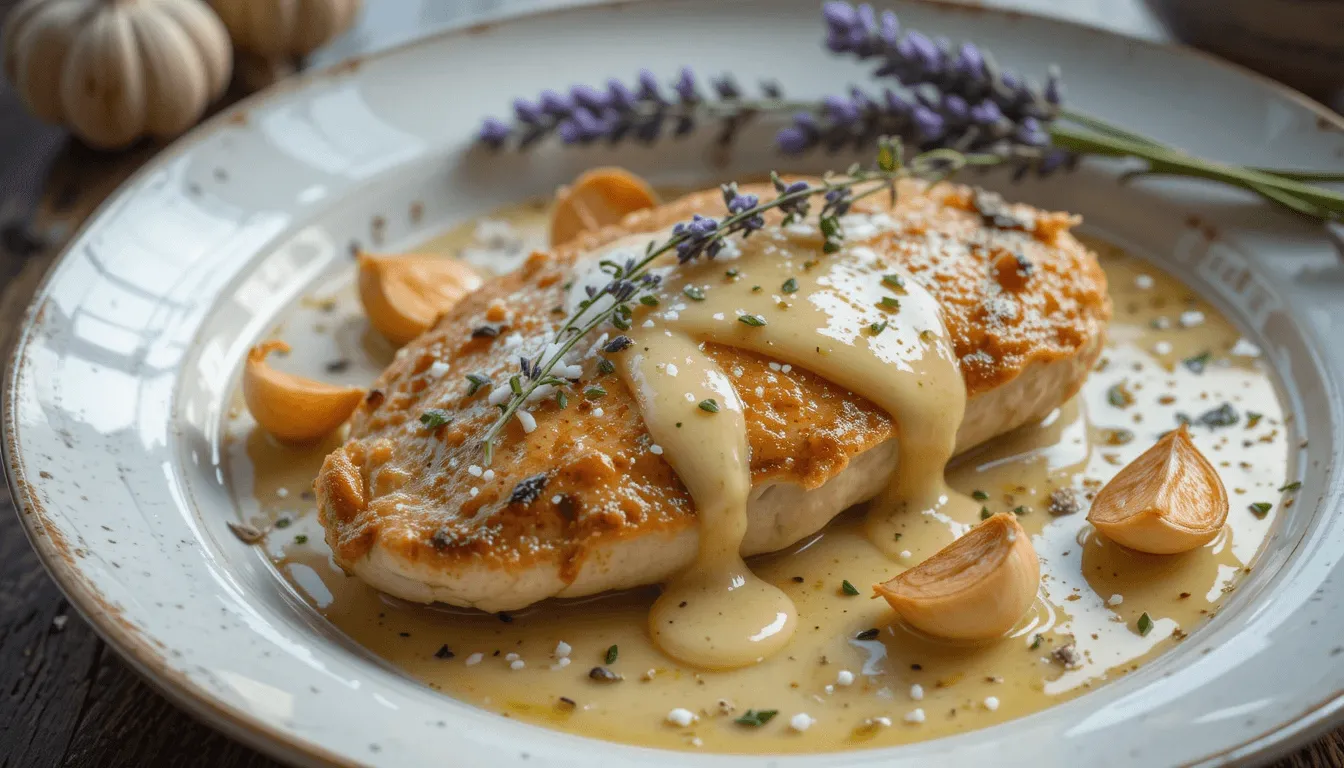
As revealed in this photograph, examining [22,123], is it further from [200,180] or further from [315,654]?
[315,654]

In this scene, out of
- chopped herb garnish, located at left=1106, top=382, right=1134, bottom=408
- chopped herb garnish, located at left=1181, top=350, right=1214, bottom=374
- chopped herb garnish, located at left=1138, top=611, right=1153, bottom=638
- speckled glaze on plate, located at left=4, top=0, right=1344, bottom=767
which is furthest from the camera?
chopped herb garnish, located at left=1181, top=350, right=1214, bottom=374

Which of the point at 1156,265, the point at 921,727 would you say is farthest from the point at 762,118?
the point at 921,727

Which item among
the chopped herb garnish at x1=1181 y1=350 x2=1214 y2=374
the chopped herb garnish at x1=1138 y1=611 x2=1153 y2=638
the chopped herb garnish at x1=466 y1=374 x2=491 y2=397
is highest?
the chopped herb garnish at x1=1181 y1=350 x2=1214 y2=374

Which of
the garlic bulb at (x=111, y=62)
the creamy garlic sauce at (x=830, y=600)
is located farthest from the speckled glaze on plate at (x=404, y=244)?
the garlic bulb at (x=111, y=62)

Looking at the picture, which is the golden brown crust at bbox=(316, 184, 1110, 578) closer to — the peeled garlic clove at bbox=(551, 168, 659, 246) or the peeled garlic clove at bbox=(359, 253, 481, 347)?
the peeled garlic clove at bbox=(359, 253, 481, 347)

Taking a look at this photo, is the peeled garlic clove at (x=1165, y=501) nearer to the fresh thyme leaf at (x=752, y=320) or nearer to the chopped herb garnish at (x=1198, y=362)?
the chopped herb garnish at (x=1198, y=362)

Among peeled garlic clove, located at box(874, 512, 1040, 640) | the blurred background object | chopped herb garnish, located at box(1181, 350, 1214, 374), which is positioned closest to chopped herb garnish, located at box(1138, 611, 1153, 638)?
peeled garlic clove, located at box(874, 512, 1040, 640)

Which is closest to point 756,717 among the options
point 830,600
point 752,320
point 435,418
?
point 830,600
